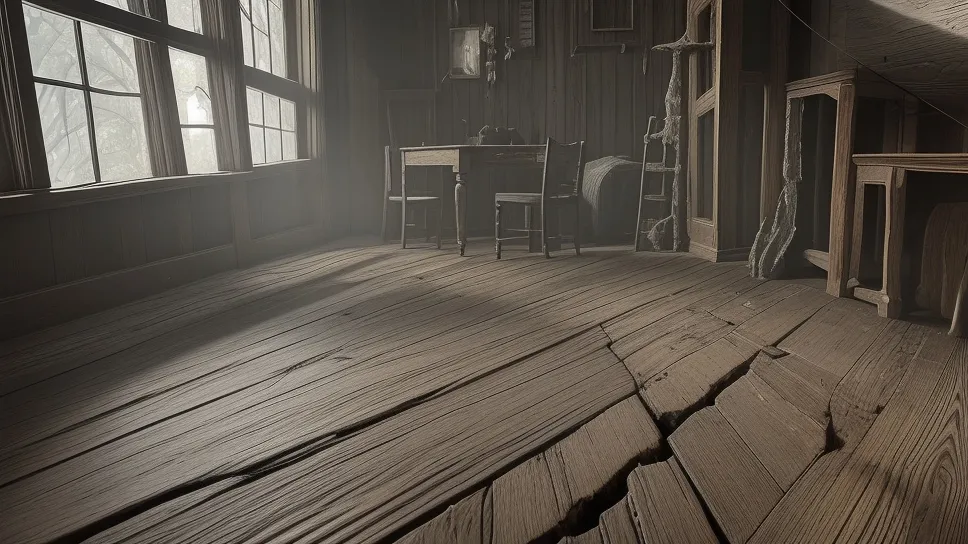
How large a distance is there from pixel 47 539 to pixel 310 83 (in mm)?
4959

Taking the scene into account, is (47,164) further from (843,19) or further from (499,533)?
(843,19)

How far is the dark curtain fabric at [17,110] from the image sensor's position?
2.55 m

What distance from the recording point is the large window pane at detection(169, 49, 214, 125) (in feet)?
12.7

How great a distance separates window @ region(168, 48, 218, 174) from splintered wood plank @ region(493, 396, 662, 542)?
3.26m

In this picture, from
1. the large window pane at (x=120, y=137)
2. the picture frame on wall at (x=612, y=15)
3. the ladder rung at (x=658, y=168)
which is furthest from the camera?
the picture frame on wall at (x=612, y=15)

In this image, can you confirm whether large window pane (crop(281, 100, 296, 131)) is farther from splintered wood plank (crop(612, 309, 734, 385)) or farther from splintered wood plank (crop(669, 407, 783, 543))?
splintered wood plank (crop(669, 407, 783, 543))

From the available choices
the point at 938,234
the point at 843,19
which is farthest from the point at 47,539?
the point at 843,19

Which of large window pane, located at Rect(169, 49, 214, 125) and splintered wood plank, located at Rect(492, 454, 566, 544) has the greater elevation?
large window pane, located at Rect(169, 49, 214, 125)

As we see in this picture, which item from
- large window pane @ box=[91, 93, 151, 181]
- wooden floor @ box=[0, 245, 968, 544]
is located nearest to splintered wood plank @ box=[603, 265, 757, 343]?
wooden floor @ box=[0, 245, 968, 544]

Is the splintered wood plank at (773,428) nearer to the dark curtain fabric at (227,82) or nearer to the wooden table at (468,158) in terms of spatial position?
the wooden table at (468,158)

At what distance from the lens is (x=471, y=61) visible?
238 inches

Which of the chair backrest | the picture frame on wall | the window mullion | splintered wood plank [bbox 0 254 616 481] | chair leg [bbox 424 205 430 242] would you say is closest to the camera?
splintered wood plank [bbox 0 254 616 481]

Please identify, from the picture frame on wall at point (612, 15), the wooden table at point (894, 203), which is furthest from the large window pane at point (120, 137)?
the picture frame on wall at point (612, 15)

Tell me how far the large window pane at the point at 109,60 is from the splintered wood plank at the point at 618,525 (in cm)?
308
